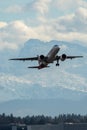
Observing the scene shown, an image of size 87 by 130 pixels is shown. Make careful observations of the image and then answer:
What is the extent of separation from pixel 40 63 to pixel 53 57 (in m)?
3.12

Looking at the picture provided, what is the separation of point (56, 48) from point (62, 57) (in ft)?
8.01

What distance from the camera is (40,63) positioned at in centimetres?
14188

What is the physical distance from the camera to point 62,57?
140125 millimetres

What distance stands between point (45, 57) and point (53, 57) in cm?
183

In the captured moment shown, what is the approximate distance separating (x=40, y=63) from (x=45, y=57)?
1515mm

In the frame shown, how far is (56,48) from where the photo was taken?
142m

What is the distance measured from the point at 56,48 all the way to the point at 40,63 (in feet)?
12.2

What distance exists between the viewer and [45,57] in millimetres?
141125

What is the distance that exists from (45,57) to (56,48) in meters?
2.49

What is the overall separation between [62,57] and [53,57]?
153 centimetres

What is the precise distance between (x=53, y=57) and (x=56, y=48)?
248 centimetres
